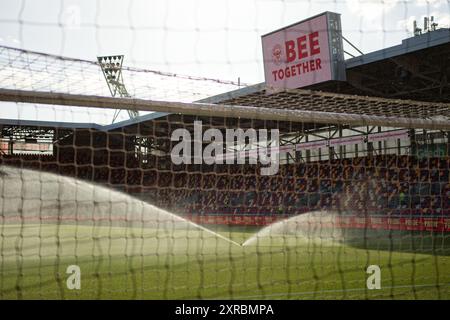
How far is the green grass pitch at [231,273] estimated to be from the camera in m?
5.75

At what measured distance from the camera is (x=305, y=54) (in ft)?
54.9

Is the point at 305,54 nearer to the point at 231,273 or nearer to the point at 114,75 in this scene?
the point at 114,75

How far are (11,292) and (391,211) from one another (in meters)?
12.3
